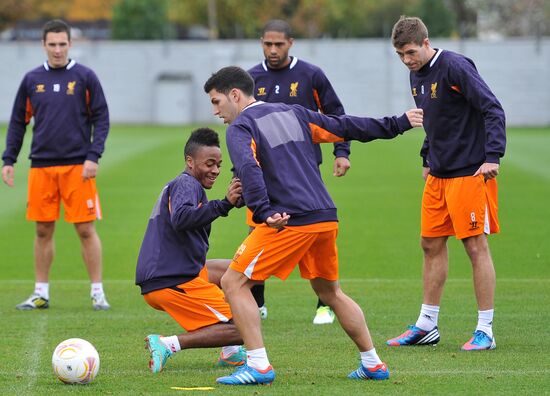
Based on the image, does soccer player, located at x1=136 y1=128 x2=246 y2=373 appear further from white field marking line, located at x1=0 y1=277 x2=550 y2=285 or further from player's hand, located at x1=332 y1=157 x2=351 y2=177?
white field marking line, located at x1=0 y1=277 x2=550 y2=285

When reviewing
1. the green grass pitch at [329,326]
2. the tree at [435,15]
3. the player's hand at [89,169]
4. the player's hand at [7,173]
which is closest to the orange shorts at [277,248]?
the green grass pitch at [329,326]

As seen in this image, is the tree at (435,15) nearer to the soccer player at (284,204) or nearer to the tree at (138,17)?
the tree at (138,17)

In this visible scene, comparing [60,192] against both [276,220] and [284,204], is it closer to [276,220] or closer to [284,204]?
[284,204]

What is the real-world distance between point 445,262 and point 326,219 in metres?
1.99

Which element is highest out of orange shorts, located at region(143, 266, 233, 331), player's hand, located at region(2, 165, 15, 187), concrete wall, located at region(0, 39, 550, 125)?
player's hand, located at region(2, 165, 15, 187)

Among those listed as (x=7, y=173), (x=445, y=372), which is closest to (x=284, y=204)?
(x=445, y=372)

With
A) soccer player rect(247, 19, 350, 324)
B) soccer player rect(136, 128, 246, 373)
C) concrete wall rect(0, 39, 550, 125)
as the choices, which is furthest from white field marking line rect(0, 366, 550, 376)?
concrete wall rect(0, 39, 550, 125)

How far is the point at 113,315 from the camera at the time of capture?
31.8 ft

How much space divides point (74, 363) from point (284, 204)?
158 centimetres

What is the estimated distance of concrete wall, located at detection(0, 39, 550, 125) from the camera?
5191 cm

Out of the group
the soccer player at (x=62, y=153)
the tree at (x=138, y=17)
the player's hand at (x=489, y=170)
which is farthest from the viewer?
the tree at (x=138, y=17)

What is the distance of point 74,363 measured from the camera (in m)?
6.64

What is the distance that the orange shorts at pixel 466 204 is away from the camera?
7906 millimetres

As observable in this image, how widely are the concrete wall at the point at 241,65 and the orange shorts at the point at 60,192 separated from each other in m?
41.8
